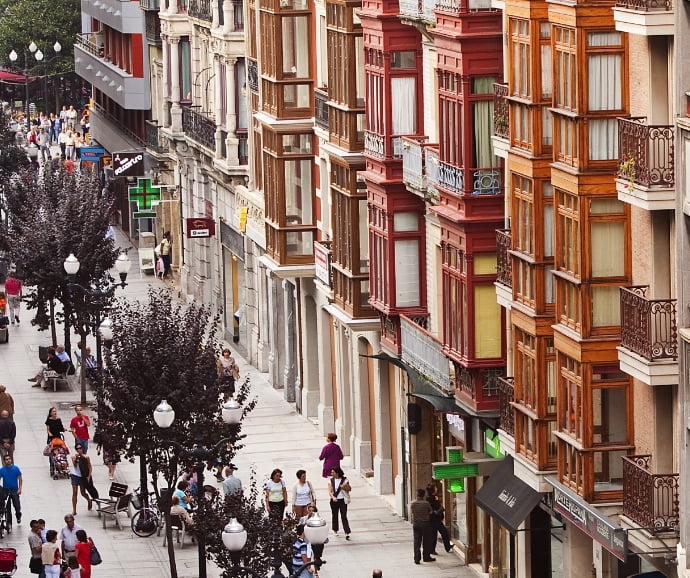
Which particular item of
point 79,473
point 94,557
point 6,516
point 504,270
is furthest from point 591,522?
point 79,473

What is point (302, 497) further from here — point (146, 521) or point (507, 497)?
point (507, 497)

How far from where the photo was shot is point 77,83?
148 meters

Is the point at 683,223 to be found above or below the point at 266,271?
above

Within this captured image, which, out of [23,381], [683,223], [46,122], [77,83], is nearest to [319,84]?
[23,381]

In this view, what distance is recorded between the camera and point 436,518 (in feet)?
140

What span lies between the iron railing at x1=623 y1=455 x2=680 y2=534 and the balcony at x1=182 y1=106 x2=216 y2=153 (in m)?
40.9

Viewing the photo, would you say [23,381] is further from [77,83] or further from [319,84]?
[77,83]

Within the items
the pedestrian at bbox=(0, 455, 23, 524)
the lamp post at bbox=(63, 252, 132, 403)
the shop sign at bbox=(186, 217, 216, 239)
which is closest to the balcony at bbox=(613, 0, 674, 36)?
the pedestrian at bbox=(0, 455, 23, 524)

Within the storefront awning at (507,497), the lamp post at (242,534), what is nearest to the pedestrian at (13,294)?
the storefront awning at (507,497)

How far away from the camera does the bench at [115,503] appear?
4606cm

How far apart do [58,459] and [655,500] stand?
21797mm

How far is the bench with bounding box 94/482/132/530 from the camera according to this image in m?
46.1

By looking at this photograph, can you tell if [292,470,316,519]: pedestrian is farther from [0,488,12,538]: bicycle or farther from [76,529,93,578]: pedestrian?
[0,488,12,538]: bicycle

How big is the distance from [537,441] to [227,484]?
9837 millimetres
